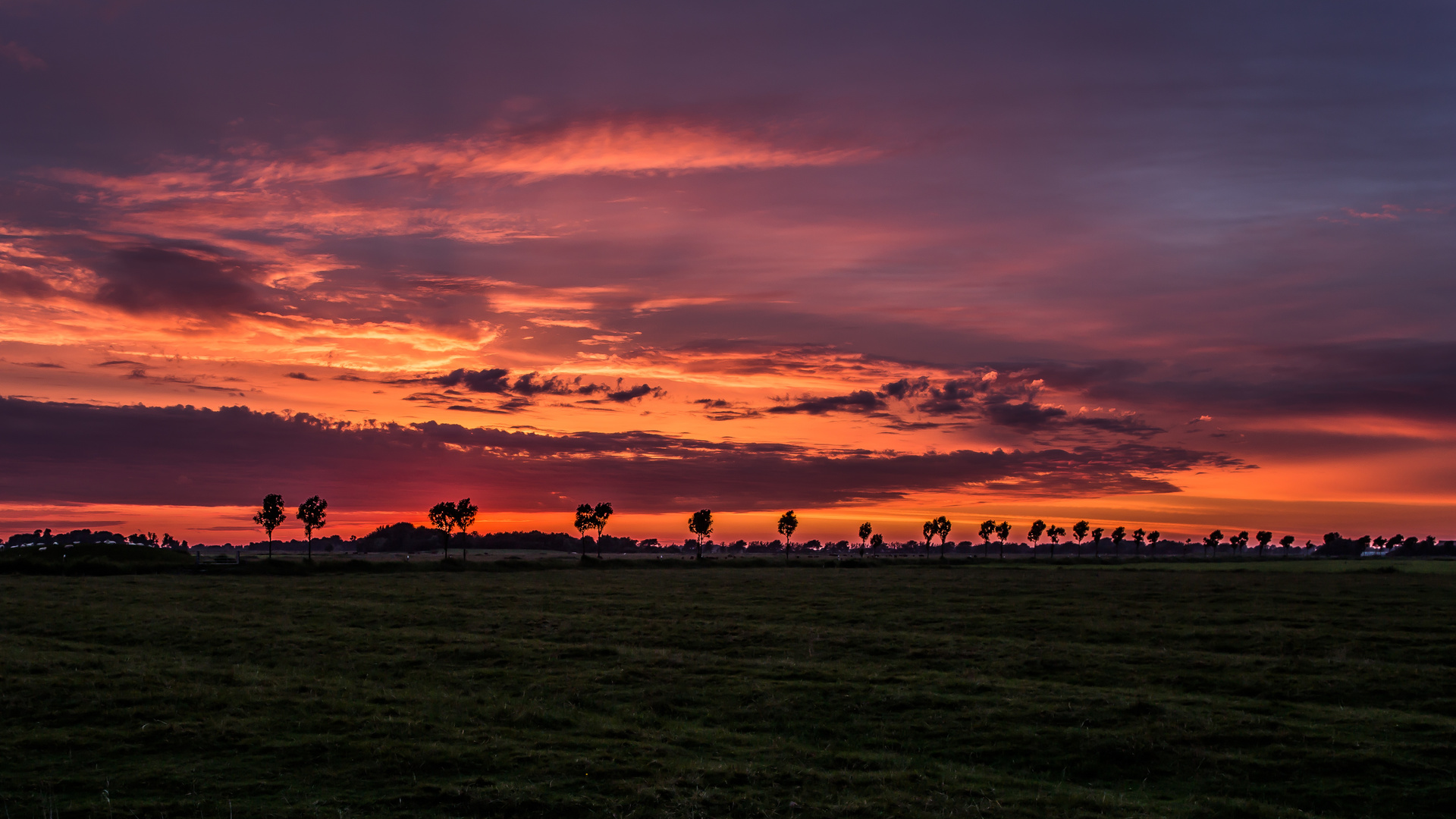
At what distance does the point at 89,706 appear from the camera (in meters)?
28.4

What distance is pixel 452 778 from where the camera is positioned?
21.8 metres

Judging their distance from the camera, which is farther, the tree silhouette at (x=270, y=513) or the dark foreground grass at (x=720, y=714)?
the tree silhouette at (x=270, y=513)

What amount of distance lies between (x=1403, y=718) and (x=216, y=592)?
8335 centimetres

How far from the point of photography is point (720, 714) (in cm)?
2977

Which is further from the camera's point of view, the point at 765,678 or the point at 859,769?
the point at 765,678

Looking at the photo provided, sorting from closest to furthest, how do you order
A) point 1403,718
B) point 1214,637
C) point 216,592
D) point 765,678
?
point 1403,718
point 765,678
point 1214,637
point 216,592

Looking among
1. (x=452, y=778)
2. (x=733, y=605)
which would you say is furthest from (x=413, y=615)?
(x=452, y=778)

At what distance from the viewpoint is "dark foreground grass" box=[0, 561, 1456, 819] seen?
20797 millimetres

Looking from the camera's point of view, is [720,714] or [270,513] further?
[270,513]

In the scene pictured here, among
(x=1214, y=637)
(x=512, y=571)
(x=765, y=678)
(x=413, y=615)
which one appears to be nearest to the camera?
(x=765, y=678)

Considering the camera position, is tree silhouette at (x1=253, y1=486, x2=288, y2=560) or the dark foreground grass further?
tree silhouette at (x1=253, y1=486, x2=288, y2=560)

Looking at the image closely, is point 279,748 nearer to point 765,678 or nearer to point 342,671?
point 342,671

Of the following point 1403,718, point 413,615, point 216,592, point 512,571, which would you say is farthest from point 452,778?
point 512,571

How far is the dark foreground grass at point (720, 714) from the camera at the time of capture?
20.8m
